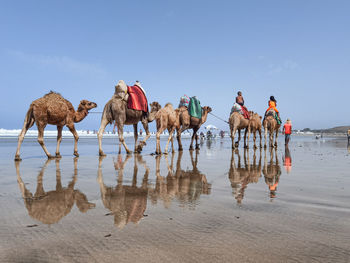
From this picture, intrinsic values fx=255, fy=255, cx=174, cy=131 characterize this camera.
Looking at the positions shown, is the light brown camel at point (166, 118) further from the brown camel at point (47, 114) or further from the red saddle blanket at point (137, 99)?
the brown camel at point (47, 114)

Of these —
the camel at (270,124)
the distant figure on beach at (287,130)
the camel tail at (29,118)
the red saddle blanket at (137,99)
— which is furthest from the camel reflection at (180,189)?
the distant figure on beach at (287,130)

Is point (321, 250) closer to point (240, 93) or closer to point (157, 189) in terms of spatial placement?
point (157, 189)

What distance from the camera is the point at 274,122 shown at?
16469 millimetres

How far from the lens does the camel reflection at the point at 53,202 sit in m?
2.51

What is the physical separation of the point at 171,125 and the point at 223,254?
9.76 metres

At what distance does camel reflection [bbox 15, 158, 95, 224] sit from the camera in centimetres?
251

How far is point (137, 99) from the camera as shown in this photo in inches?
410

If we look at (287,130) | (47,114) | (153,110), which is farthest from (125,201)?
(287,130)

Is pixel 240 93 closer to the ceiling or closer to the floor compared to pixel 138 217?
closer to the ceiling

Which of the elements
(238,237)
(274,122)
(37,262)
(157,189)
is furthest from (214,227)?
(274,122)

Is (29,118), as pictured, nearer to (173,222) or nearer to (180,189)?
(180,189)

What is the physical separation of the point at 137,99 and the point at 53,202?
7711 mm

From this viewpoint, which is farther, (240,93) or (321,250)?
(240,93)

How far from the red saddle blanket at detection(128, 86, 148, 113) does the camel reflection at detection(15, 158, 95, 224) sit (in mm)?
6565
